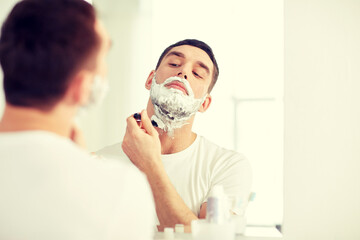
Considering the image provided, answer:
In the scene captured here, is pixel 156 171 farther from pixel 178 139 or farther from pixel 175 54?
pixel 175 54

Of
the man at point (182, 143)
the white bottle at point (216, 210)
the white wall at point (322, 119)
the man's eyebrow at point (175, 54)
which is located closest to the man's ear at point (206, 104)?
the man at point (182, 143)

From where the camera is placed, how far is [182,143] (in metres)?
1.45

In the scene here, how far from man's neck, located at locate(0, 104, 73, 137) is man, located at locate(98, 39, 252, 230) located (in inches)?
27.7

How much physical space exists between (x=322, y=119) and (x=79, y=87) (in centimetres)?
102

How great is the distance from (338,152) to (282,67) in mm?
356

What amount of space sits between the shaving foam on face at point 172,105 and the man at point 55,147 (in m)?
0.72

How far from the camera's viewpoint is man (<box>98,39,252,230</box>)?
1366 millimetres

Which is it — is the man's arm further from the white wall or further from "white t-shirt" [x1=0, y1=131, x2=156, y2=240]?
"white t-shirt" [x1=0, y1=131, x2=156, y2=240]

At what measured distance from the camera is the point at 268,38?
145cm

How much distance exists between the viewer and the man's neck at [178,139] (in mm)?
1444

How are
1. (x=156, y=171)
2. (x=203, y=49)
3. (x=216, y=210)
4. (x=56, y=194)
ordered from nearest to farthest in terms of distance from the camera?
(x=56, y=194) < (x=216, y=210) < (x=156, y=171) < (x=203, y=49)

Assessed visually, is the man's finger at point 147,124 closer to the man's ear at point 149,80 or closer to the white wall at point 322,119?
the man's ear at point 149,80

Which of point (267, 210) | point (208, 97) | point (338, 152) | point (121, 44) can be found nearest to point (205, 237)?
point (267, 210)

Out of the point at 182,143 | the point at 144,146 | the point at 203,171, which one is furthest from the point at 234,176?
the point at 144,146
